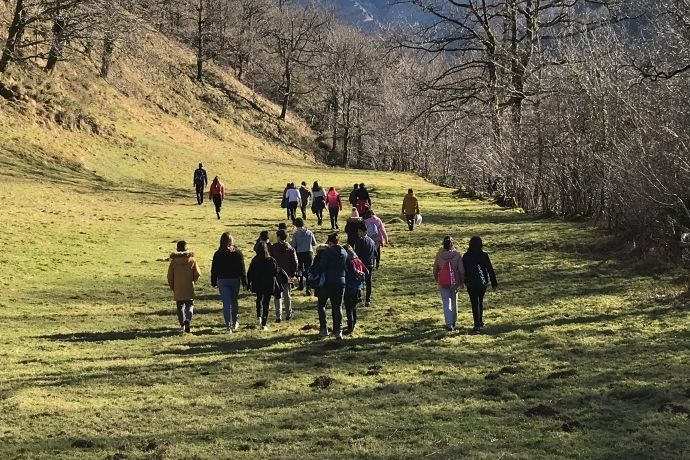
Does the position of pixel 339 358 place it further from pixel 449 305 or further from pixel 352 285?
pixel 449 305

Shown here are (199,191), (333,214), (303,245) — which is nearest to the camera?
(303,245)

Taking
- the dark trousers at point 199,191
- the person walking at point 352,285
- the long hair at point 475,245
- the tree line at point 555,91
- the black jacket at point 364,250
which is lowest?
the person walking at point 352,285

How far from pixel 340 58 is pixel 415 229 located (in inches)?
2177

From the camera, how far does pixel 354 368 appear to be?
1116 cm

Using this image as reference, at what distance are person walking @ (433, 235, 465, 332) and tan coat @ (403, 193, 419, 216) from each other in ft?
45.4

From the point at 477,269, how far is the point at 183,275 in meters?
5.42

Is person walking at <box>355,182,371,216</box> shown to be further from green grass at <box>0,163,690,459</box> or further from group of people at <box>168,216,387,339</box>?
group of people at <box>168,216,387,339</box>

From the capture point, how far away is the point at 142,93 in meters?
58.2

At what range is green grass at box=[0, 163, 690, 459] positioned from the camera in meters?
8.05

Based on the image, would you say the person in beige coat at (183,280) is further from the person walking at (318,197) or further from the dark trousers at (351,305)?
the person walking at (318,197)

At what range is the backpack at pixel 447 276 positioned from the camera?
43.5 feet

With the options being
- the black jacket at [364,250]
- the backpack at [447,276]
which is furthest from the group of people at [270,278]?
the backpack at [447,276]

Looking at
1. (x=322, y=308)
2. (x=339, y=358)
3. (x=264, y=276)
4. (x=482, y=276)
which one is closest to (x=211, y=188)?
(x=264, y=276)

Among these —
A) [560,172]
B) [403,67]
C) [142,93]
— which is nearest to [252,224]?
[560,172]
